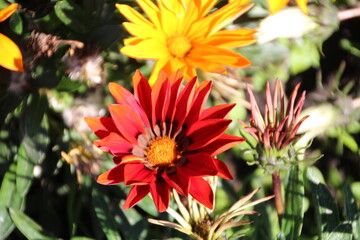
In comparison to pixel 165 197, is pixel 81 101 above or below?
below

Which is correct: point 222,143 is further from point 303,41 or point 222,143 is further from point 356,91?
point 356,91

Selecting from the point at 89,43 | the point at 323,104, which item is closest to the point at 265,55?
the point at 323,104

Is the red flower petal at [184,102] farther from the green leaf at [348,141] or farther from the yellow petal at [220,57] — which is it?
the green leaf at [348,141]

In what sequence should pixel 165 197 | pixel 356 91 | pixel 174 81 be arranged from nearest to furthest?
1. pixel 165 197
2. pixel 174 81
3. pixel 356 91

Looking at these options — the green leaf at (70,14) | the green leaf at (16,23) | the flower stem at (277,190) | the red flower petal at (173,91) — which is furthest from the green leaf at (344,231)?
the green leaf at (16,23)

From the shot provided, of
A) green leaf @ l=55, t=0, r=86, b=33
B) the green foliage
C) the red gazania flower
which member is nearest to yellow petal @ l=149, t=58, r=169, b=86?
the red gazania flower
